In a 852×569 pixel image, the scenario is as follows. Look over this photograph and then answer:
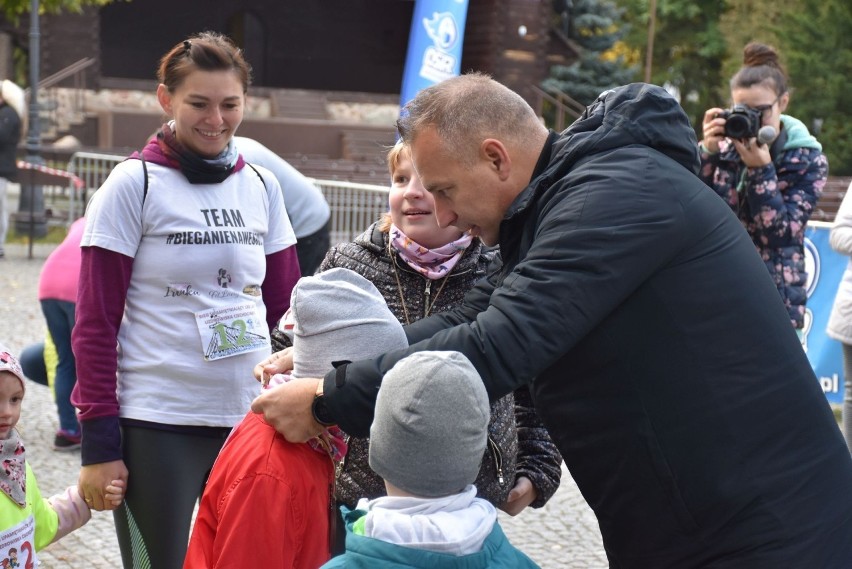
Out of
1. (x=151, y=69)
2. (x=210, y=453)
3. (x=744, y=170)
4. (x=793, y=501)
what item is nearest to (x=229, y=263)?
(x=210, y=453)

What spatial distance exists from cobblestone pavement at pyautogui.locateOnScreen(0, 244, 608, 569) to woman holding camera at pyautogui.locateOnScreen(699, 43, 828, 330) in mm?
1442

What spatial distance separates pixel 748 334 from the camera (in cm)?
213

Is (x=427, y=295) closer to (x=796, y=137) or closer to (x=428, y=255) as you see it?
(x=428, y=255)

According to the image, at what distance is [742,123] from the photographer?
5074mm

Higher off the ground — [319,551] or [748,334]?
[748,334]

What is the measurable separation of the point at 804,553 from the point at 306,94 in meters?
27.9

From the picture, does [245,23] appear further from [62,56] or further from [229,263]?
[229,263]

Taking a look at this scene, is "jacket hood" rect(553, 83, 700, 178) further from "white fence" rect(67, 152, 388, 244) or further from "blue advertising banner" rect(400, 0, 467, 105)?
"blue advertising banner" rect(400, 0, 467, 105)

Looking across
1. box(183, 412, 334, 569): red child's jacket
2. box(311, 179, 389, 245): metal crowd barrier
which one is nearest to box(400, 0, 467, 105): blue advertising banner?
box(311, 179, 389, 245): metal crowd barrier

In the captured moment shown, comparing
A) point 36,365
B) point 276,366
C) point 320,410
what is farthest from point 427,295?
point 36,365

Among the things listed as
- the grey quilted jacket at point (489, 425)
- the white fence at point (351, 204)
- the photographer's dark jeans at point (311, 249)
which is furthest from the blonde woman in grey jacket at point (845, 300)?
the white fence at point (351, 204)

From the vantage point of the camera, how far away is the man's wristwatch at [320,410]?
223 cm

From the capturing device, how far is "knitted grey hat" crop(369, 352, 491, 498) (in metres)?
1.96

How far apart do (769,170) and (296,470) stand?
332cm
